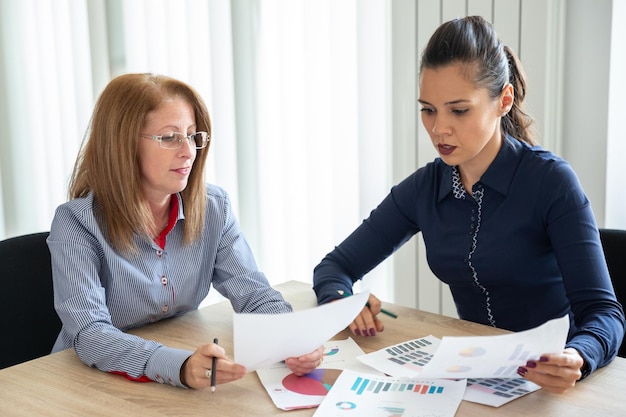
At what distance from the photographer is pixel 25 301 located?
179 centimetres

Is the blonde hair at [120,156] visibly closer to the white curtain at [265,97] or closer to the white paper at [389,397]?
the white paper at [389,397]

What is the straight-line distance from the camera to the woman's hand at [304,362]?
4.34 feet

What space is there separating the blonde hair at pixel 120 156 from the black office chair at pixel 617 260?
3.81 feet

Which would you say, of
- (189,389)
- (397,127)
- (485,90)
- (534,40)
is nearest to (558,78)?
(534,40)

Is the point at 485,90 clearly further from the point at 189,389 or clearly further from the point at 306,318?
the point at 189,389

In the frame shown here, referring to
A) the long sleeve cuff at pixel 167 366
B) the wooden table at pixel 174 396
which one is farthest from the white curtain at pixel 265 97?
the long sleeve cuff at pixel 167 366

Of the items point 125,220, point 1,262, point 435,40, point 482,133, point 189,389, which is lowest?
point 189,389

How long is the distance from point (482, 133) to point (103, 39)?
1500 mm

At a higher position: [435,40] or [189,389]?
[435,40]

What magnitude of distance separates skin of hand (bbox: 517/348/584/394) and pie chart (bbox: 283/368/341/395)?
361mm

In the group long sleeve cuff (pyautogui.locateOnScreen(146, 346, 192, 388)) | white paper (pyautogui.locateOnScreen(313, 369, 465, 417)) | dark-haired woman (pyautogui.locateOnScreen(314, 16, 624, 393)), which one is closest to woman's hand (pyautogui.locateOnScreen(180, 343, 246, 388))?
long sleeve cuff (pyautogui.locateOnScreen(146, 346, 192, 388))

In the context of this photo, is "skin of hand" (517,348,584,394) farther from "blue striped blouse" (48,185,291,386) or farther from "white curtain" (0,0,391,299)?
"white curtain" (0,0,391,299)

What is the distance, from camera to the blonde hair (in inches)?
63.3

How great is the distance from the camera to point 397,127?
9.99 ft
